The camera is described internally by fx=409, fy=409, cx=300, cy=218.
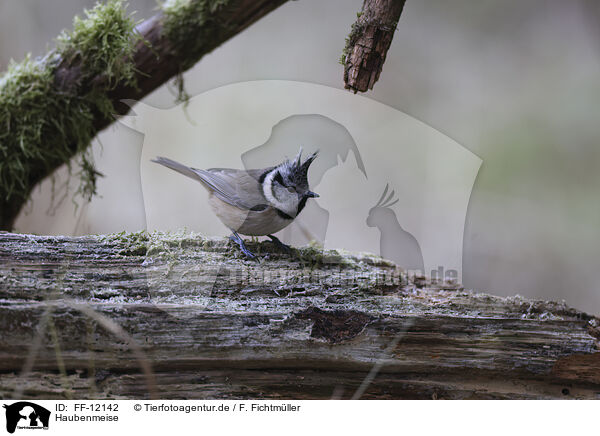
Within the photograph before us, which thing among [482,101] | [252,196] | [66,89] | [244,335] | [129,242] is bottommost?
[244,335]

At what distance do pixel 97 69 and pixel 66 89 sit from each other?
15 centimetres

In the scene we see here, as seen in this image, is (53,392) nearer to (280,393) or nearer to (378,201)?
(280,393)

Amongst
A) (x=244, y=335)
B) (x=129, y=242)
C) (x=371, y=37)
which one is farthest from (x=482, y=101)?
(x=129, y=242)

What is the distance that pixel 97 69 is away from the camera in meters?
1.61

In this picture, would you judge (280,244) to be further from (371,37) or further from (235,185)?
(371,37)

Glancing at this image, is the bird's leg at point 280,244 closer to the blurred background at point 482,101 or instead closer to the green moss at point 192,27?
the blurred background at point 482,101

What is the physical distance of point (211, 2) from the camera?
1.48m

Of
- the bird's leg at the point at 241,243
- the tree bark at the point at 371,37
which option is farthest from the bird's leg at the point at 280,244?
the tree bark at the point at 371,37

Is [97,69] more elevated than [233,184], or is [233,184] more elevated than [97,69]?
[97,69]

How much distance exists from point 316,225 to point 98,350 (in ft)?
3.05

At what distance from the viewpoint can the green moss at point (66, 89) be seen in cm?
158

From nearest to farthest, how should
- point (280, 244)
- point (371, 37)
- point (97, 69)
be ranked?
point (371, 37) → point (97, 69) → point (280, 244)
